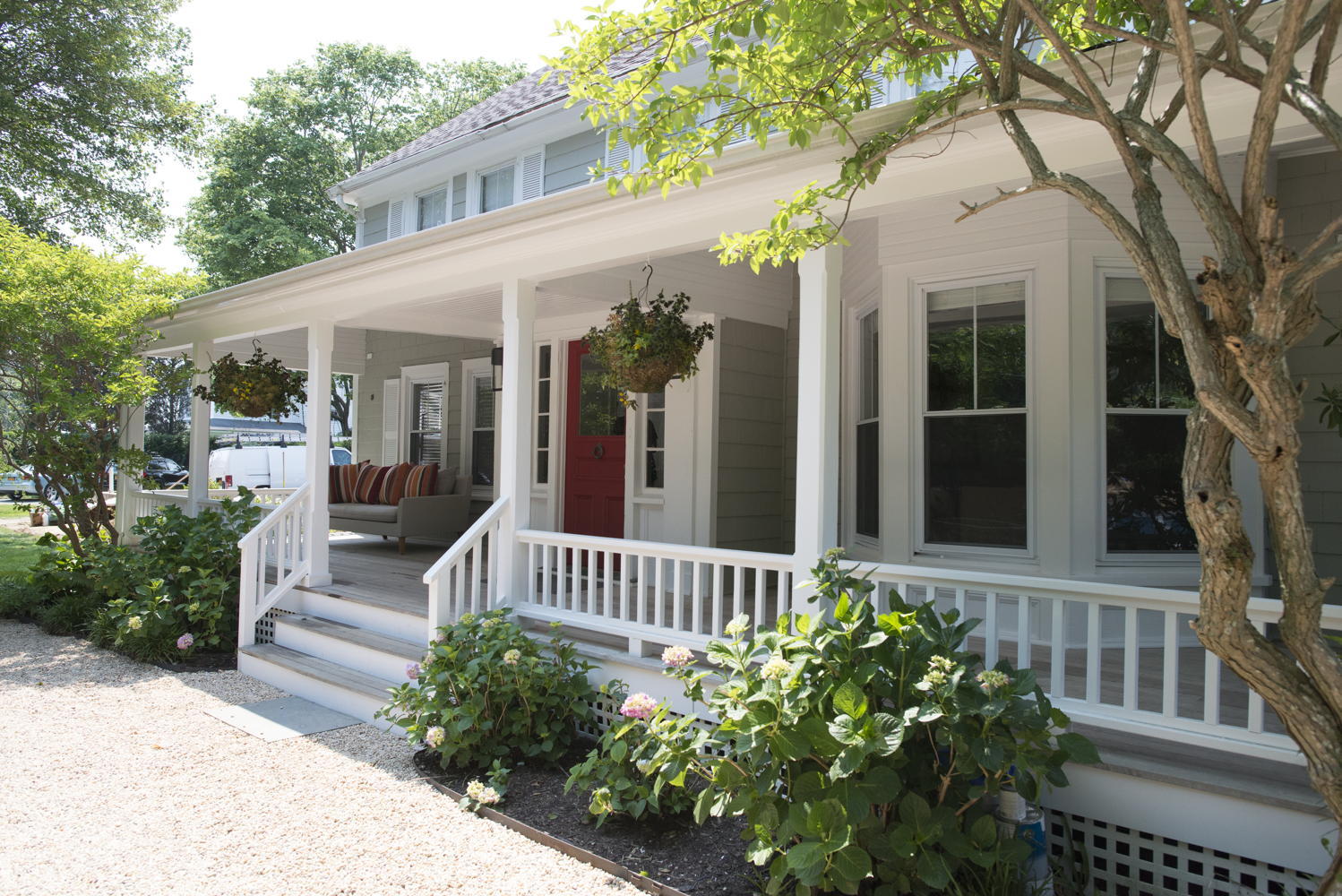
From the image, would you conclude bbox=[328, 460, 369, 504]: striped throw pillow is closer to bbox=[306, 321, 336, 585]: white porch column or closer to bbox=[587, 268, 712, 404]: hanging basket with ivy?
bbox=[306, 321, 336, 585]: white porch column

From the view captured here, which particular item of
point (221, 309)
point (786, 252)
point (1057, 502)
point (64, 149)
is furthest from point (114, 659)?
point (64, 149)

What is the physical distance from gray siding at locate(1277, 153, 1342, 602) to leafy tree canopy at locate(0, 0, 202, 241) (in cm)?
1690

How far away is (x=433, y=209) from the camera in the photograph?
41.1 ft

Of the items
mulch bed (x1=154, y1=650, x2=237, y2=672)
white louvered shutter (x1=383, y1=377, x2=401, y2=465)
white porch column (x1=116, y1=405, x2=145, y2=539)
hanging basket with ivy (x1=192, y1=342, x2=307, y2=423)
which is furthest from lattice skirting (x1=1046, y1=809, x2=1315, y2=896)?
white louvered shutter (x1=383, y1=377, x2=401, y2=465)

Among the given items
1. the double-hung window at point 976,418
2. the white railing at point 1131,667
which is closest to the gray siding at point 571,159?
the double-hung window at point 976,418

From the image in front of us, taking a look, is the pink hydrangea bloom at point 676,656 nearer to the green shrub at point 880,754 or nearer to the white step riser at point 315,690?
the green shrub at point 880,754

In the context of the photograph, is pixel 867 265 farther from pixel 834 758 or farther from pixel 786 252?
pixel 834 758

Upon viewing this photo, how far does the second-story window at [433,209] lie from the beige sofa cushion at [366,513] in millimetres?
4520

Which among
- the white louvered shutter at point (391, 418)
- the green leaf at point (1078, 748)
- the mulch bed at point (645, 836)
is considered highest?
the white louvered shutter at point (391, 418)

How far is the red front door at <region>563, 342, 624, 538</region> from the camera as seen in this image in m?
7.36

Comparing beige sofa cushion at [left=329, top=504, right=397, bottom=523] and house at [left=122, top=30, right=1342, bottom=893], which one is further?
beige sofa cushion at [left=329, top=504, right=397, bottom=523]

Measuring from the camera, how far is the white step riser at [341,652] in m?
5.33

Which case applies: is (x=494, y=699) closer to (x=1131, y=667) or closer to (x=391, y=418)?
(x=1131, y=667)

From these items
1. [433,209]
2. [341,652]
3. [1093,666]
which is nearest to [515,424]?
[341,652]
